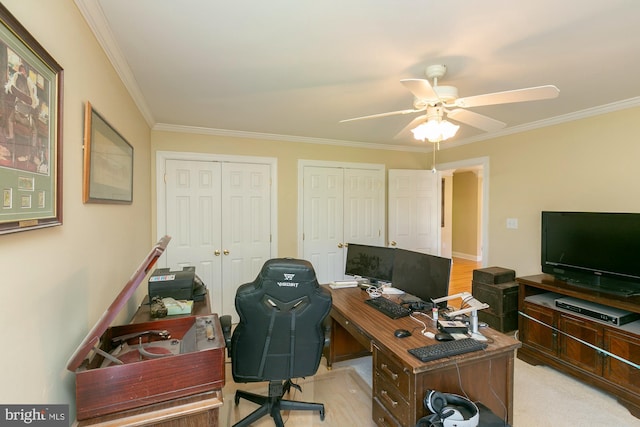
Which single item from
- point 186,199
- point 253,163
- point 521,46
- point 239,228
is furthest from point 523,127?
point 186,199

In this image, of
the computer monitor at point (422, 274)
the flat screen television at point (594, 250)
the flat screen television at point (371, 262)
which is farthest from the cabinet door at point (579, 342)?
the flat screen television at point (371, 262)

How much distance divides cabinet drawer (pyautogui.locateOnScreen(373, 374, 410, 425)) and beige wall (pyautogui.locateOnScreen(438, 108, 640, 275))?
2672 millimetres

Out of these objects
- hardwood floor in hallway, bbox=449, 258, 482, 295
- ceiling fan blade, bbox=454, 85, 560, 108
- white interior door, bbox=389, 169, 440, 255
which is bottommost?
hardwood floor in hallway, bbox=449, 258, 482, 295

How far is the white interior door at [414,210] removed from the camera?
4.48 metres

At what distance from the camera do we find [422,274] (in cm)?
222

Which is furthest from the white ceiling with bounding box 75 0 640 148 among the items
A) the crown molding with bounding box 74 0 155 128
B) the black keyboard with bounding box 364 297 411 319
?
the black keyboard with bounding box 364 297 411 319

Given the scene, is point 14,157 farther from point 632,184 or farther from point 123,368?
point 632,184

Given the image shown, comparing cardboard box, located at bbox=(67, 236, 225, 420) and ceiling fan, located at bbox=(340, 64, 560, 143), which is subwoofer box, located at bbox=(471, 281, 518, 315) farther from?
cardboard box, located at bbox=(67, 236, 225, 420)

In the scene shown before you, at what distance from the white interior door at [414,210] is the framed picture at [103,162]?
3.46 m

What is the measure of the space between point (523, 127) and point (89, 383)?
171 inches

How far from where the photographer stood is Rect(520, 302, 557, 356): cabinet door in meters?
2.68

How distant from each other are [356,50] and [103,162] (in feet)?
5.22

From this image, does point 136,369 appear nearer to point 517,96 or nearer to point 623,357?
point 517,96

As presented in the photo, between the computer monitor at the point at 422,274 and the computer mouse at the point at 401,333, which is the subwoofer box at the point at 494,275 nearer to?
the computer monitor at the point at 422,274
